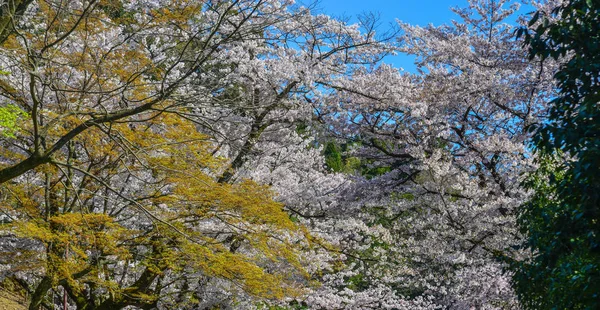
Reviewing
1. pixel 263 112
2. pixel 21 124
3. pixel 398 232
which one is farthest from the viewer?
pixel 398 232

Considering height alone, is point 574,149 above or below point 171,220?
below

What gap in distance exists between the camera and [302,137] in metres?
11.0

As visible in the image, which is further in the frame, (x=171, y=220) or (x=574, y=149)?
(x=171, y=220)

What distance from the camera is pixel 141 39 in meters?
8.62

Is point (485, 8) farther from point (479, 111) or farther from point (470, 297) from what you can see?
point (470, 297)

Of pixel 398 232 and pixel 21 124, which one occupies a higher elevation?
pixel 398 232

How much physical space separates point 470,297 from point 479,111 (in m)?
3.14

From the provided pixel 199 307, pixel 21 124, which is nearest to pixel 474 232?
pixel 199 307

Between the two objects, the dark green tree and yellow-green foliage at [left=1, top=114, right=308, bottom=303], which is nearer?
the dark green tree

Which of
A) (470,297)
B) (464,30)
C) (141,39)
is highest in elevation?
(464,30)

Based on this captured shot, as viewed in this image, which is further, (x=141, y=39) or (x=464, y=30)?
(x=464, y=30)

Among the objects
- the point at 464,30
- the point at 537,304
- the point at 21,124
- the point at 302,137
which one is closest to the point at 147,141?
the point at 21,124

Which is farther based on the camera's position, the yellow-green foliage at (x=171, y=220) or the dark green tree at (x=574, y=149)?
the yellow-green foliage at (x=171, y=220)

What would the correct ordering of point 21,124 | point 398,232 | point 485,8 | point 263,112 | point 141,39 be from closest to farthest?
1. point 21,124
2. point 141,39
3. point 263,112
4. point 485,8
5. point 398,232
